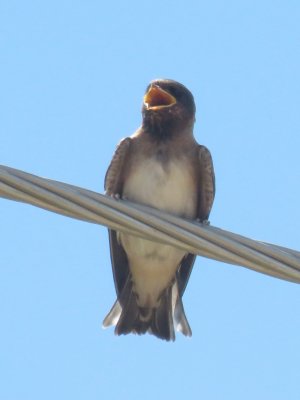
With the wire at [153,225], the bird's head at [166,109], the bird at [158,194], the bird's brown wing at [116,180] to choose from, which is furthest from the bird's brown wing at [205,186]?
the wire at [153,225]

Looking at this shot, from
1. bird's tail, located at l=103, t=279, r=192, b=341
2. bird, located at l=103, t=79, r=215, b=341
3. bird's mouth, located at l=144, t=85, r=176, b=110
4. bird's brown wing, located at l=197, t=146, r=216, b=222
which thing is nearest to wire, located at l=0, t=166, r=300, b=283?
bird, located at l=103, t=79, r=215, b=341

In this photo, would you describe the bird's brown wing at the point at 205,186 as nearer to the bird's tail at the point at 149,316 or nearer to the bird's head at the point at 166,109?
the bird's head at the point at 166,109

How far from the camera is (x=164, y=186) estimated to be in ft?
25.8

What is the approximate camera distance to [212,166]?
26.4 feet

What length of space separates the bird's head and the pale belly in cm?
34

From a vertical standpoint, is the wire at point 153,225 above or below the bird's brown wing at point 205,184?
below

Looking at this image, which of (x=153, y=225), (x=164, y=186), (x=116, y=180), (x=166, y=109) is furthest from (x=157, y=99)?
(x=153, y=225)

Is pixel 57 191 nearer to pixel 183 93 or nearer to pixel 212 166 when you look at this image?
pixel 212 166

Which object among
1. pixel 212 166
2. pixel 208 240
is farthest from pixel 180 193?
pixel 208 240

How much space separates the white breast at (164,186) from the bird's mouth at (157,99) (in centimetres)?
52

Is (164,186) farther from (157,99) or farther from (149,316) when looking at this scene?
(149,316)

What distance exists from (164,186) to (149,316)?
3.33ft

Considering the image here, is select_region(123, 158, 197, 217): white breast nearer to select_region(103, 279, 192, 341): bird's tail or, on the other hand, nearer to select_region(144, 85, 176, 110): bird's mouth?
select_region(144, 85, 176, 110): bird's mouth

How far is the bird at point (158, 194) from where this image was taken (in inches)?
313
